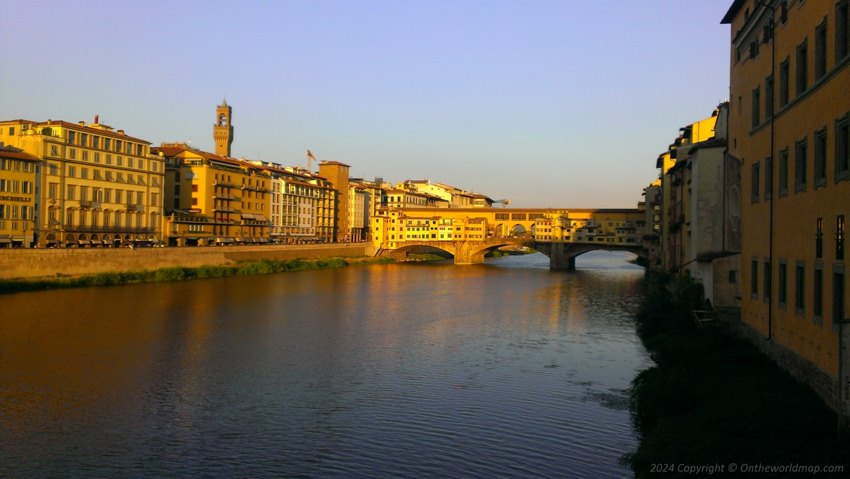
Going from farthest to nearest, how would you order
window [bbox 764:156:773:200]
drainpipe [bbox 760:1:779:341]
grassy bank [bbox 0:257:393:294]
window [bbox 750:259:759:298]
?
grassy bank [bbox 0:257:393:294] < window [bbox 750:259:759:298] < window [bbox 764:156:773:200] < drainpipe [bbox 760:1:779:341]

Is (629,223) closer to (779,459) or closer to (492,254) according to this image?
(492,254)

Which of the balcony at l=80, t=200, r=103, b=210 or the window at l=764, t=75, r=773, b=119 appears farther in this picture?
the balcony at l=80, t=200, r=103, b=210

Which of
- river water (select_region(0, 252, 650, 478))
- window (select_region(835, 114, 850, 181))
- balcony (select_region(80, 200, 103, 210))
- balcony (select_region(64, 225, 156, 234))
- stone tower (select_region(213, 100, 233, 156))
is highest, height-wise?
stone tower (select_region(213, 100, 233, 156))

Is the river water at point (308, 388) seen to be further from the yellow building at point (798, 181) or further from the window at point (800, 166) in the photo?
the window at point (800, 166)

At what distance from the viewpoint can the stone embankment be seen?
113 feet

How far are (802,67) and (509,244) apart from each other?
5588cm

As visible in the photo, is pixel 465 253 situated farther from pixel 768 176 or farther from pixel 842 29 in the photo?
pixel 842 29

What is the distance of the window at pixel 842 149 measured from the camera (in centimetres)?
1013

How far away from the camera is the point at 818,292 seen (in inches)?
444

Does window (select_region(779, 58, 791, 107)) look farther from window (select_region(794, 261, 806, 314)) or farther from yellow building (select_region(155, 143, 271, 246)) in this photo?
yellow building (select_region(155, 143, 271, 246))

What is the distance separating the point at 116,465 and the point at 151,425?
2116 mm

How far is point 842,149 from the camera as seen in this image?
33.9 ft

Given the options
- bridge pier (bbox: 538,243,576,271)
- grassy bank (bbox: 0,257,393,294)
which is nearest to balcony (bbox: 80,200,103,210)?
grassy bank (bbox: 0,257,393,294)

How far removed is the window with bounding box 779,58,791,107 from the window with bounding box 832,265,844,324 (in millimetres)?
4377
